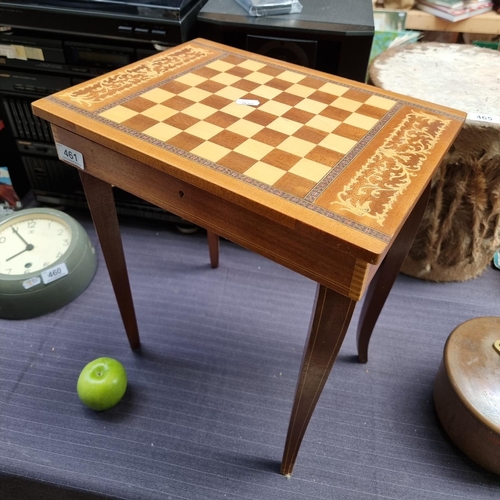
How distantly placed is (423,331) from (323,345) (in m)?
0.69

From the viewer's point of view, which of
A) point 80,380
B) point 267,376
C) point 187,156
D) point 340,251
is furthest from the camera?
point 267,376

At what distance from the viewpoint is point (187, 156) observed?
699 millimetres

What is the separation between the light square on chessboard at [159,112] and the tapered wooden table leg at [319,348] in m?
0.40

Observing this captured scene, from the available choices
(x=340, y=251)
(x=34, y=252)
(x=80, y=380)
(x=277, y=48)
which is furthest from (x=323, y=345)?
(x=34, y=252)

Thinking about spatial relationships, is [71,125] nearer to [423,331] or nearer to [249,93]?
[249,93]

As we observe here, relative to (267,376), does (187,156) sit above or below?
above

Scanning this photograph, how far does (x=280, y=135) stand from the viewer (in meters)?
0.76

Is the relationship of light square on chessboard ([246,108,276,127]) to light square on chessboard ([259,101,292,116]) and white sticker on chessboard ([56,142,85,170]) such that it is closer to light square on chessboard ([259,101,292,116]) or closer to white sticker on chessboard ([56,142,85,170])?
light square on chessboard ([259,101,292,116])

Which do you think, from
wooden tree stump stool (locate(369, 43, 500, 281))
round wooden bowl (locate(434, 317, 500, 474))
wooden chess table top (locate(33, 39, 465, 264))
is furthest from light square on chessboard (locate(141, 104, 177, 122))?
round wooden bowl (locate(434, 317, 500, 474))

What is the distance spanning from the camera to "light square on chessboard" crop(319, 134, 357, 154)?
73 centimetres

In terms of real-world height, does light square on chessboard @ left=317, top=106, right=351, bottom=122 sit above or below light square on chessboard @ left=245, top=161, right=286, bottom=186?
above

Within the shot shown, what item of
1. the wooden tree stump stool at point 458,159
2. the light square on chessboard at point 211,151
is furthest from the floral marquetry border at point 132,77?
the wooden tree stump stool at point 458,159

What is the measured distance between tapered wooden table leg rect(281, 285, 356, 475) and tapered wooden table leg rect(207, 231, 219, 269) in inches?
26.3

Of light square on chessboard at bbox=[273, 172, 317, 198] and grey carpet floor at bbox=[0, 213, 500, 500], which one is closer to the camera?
light square on chessboard at bbox=[273, 172, 317, 198]
